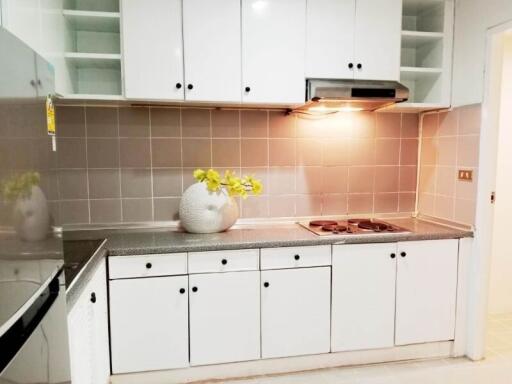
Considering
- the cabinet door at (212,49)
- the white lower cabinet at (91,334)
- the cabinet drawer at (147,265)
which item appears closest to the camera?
the white lower cabinet at (91,334)

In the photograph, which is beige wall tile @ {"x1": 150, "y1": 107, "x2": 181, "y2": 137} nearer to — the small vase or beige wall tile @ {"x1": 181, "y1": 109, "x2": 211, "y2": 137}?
beige wall tile @ {"x1": 181, "y1": 109, "x2": 211, "y2": 137}

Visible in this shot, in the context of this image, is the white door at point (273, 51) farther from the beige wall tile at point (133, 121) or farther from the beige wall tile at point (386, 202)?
the beige wall tile at point (386, 202)

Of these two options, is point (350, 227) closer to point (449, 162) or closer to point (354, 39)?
point (449, 162)

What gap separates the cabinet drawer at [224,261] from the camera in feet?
6.43

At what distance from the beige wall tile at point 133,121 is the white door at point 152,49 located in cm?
32

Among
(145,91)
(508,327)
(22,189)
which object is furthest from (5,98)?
(508,327)

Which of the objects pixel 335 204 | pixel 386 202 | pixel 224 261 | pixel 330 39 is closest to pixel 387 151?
pixel 386 202

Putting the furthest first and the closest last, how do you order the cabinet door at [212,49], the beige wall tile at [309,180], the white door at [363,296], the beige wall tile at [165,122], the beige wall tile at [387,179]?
the beige wall tile at [387,179], the beige wall tile at [309,180], the beige wall tile at [165,122], the white door at [363,296], the cabinet door at [212,49]

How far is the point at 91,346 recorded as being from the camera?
5.17 feet

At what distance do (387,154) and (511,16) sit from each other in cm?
104

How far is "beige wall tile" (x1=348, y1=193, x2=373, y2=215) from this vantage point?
263 centimetres

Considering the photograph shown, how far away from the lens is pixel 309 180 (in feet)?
8.38

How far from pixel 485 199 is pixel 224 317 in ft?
5.41

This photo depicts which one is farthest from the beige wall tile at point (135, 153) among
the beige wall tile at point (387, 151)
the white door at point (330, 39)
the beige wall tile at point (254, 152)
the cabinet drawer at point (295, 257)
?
the beige wall tile at point (387, 151)
